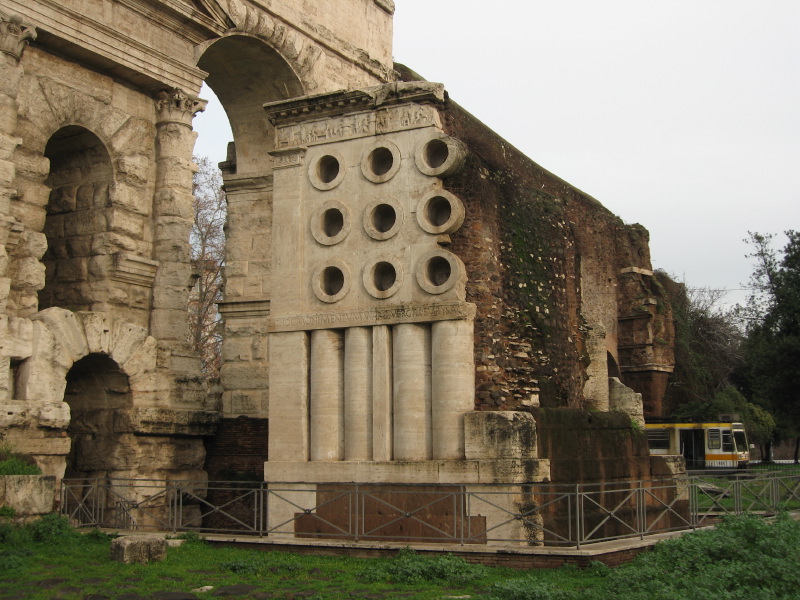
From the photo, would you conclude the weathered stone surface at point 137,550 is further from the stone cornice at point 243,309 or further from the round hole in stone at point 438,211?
the stone cornice at point 243,309

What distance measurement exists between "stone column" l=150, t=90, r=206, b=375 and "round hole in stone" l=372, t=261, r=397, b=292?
15.9 feet

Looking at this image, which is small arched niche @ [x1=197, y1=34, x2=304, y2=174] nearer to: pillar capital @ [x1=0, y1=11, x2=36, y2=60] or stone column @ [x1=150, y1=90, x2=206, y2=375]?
stone column @ [x1=150, y1=90, x2=206, y2=375]

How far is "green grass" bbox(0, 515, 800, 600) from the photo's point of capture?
8281 mm

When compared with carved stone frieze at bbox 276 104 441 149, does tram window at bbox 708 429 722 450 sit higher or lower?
lower

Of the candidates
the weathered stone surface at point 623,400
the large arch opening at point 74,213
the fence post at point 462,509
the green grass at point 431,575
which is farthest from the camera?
the weathered stone surface at point 623,400

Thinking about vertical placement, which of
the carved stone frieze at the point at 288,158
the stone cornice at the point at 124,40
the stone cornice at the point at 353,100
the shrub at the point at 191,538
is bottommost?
the shrub at the point at 191,538

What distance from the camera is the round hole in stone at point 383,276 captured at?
41.3ft

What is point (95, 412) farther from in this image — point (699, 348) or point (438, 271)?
point (699, 348)

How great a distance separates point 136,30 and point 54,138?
2.27m

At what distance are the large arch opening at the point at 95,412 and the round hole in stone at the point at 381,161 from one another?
543 centimetres

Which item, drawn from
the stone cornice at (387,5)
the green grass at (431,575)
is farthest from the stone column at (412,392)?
the stone cornice at (387,5)

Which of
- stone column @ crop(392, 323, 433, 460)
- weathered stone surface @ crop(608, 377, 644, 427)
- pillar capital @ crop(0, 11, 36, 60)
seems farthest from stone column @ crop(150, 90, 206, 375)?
weathered stone surface @ crop(608, 377, 644, 427)

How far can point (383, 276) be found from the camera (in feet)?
42.0

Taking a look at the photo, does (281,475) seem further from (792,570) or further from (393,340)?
(792,570)
